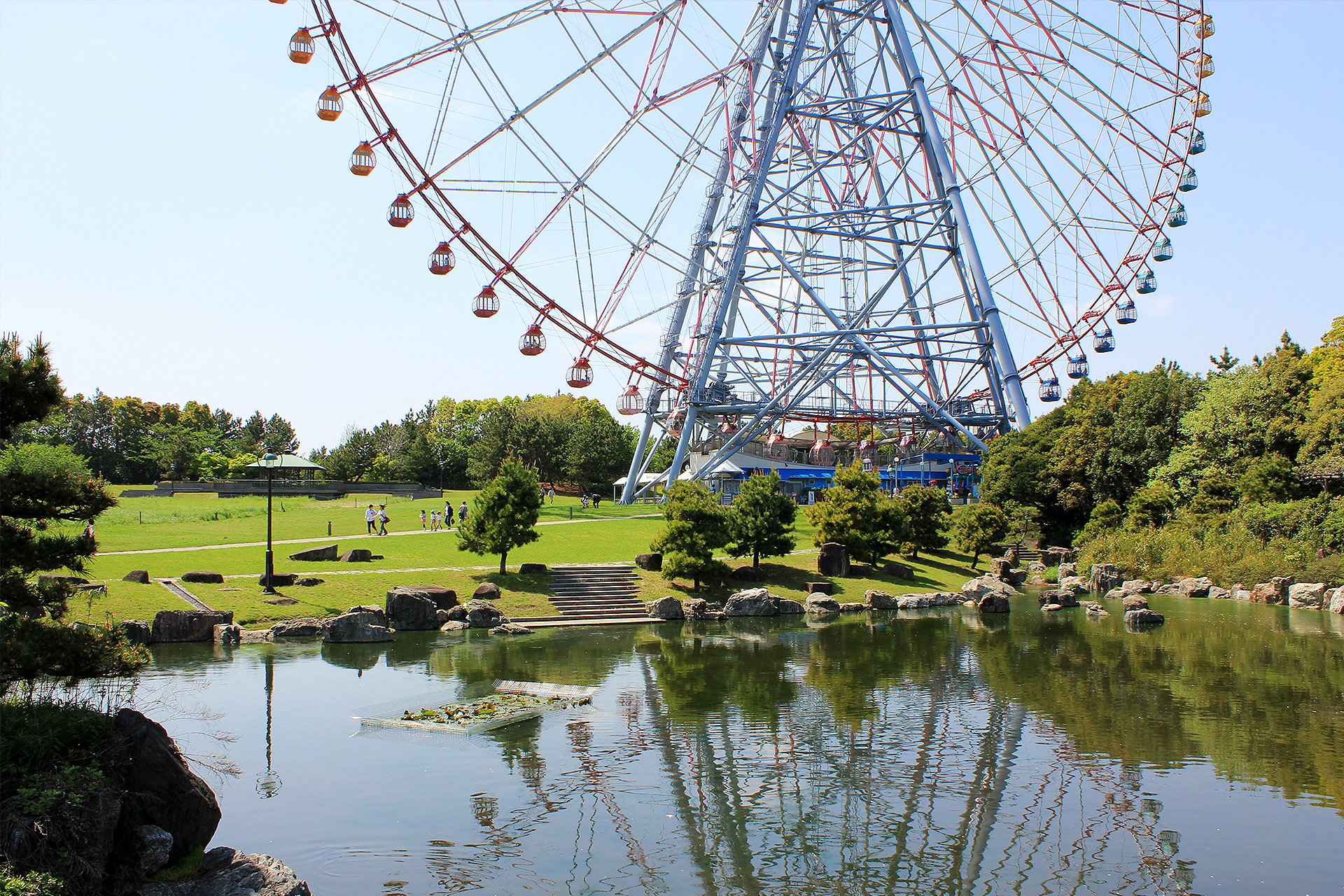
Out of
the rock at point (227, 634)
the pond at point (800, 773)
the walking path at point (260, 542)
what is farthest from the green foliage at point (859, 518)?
the rock at point (227, 634)

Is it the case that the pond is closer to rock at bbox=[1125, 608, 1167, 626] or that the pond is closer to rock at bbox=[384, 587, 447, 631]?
rock at bbox=[384, 587, 447, 631]

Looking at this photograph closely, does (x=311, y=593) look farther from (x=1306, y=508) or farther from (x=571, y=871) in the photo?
(x=1306, y=508)

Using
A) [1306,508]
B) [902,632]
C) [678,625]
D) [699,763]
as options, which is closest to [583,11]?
[678,625]

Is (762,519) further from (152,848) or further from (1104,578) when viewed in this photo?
(152,848)

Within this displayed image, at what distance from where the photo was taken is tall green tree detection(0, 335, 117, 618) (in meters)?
8.70

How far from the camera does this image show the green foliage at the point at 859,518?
123 ft

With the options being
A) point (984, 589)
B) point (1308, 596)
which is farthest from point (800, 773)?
point (1308, 596)

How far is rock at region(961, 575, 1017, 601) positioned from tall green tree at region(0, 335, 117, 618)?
30.6 m

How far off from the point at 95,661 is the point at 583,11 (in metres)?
26.2

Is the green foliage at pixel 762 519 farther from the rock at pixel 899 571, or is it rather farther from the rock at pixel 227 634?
the rock at pixel 227 634

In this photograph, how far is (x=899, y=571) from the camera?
38.0m

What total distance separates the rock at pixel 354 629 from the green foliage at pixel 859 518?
19.8 m

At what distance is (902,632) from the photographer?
2673cm

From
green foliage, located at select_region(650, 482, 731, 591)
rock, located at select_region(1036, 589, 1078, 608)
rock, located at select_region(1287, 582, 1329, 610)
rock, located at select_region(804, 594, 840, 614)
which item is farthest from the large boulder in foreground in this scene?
rock, located at select_region(1287, 582, 1329, 610)
